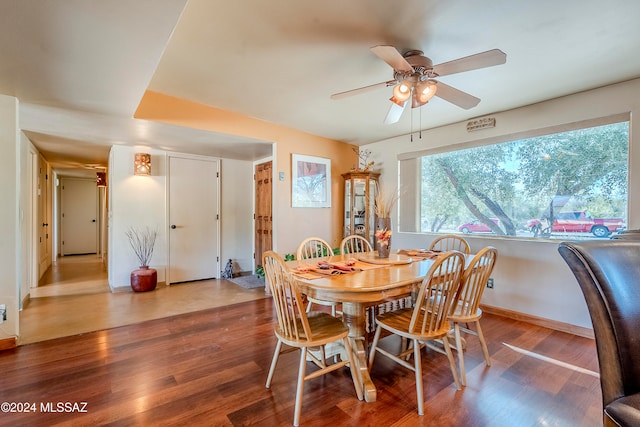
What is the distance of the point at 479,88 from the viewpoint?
2672 millimetres

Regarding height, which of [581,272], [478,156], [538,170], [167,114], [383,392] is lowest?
[383,392]

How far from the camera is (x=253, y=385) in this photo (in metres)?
1.86

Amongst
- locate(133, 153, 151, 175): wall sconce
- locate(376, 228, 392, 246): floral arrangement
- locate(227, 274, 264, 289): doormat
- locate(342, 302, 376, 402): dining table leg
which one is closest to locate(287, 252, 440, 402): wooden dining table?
locate(342, 302, 376, 402): dining table leg

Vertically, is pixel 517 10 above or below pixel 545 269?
above

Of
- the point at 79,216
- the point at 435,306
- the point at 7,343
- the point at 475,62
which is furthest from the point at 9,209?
the point at 79,216

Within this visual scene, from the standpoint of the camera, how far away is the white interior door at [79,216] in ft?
24.5

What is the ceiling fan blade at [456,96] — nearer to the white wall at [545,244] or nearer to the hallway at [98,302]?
the white wall at [545,244]

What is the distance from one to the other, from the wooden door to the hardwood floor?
2251mm

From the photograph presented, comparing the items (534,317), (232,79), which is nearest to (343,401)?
(534,317)

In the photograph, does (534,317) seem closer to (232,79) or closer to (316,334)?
(316,334)

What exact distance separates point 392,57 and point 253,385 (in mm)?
2340

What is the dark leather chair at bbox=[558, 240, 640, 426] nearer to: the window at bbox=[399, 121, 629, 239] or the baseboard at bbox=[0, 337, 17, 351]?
the window at bbox=[399, 121, 629, 239]

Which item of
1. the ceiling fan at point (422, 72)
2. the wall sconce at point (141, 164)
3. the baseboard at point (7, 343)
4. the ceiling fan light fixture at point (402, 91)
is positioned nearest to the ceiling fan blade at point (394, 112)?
the ceiling fan at point (422, 72)

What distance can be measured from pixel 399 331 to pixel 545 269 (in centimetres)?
221
